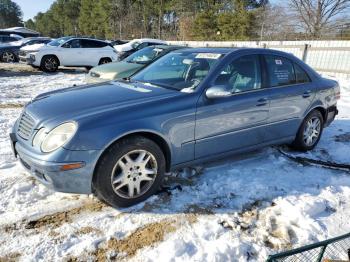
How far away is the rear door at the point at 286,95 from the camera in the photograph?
4593 mm

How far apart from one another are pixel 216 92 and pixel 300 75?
190 centimetres

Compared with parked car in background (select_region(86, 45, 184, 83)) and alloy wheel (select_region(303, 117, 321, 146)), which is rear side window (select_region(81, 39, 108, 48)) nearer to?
parked car in background (select_region(86, 45, 184, 83))

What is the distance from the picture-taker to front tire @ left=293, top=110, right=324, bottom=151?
5.15 meters

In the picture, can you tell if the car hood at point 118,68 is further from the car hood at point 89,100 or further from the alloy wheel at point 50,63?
the alloy wheel at point 50,63

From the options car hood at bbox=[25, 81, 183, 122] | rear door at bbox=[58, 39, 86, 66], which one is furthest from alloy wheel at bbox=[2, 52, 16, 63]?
car hood at bbox=[25, 81, 183, 122]

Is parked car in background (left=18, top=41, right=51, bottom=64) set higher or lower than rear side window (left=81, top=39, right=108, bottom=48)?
lower

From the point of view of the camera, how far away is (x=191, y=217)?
3.40 metres

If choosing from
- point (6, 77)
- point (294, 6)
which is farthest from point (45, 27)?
point (6, 77)

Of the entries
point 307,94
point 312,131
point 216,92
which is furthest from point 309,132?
point 216,92

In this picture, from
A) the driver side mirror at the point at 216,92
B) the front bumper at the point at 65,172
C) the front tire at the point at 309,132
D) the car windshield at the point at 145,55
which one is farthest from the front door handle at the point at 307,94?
the car windshield at the point at 145,55

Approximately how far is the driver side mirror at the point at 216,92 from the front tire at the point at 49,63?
12.5m

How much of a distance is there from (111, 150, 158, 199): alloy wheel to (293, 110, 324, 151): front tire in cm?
259

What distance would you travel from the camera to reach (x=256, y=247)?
297cm

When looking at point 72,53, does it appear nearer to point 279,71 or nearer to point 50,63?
point 50,63
